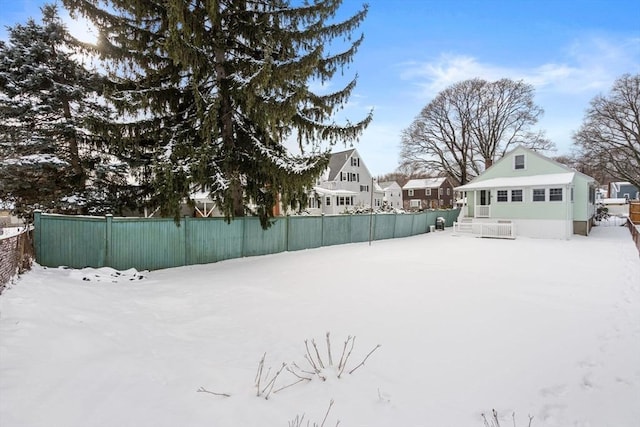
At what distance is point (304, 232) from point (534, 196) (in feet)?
44.8

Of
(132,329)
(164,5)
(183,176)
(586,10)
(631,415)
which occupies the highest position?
(164,5)

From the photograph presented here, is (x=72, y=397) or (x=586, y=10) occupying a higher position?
(x=586, y=10)

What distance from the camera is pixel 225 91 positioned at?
9.19 metres

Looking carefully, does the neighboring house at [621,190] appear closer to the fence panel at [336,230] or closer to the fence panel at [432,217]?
the fence panel at [432,217]

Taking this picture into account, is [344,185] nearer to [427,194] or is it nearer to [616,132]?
[427,194]

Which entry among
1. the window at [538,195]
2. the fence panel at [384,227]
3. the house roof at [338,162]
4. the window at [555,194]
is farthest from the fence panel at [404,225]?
the house roof at [338,162]

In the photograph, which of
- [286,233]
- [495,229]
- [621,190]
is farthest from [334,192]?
[621,190]

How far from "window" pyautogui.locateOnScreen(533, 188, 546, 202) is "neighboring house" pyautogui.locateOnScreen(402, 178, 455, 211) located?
29.6m

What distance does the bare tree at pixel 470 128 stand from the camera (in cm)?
2834

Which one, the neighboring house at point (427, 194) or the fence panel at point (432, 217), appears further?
the neighboring house at point (427, 194)

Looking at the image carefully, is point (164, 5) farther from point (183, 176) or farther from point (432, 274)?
point (432, 274)

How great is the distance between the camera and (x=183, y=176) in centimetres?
812

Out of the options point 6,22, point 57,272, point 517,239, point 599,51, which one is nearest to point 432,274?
point 57,272

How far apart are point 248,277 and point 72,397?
5166 millimetres
